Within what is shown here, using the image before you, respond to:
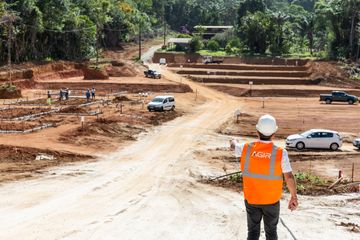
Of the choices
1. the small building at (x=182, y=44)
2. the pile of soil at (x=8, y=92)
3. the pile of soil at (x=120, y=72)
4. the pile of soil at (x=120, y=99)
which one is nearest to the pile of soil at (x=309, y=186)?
the pile of soil at (x=120, y=99)

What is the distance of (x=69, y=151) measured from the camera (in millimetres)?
26047

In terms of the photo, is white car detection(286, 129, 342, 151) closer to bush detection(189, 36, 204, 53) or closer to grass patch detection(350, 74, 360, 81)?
grass patch detection(350, 74, 360, 81)

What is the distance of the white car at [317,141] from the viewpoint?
107 feet

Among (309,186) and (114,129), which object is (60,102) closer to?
(114,129)

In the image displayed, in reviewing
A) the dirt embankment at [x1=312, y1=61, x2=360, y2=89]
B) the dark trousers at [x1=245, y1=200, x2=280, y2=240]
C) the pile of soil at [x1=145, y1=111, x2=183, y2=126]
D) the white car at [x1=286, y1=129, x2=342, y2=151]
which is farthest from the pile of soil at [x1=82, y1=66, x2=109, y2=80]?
the dark trousers at [x1=245, y1=200, x2=280, y2=240]

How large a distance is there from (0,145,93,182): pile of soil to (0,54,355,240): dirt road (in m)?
0.99

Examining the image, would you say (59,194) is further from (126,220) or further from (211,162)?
(211,162)

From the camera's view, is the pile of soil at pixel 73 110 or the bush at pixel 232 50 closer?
the pile of soil at pixel 73 110

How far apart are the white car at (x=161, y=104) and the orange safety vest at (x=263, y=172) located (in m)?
39.2

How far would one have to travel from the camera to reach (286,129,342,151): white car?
1282 inches

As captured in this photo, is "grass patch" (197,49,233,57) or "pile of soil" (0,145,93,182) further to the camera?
"grass patch" (197,49,233,57)

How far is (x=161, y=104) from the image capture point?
45938 millimetres

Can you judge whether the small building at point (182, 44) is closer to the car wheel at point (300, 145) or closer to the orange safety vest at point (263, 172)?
the car wheel at point (300, 145)

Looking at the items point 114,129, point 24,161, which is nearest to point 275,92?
point 114,129
